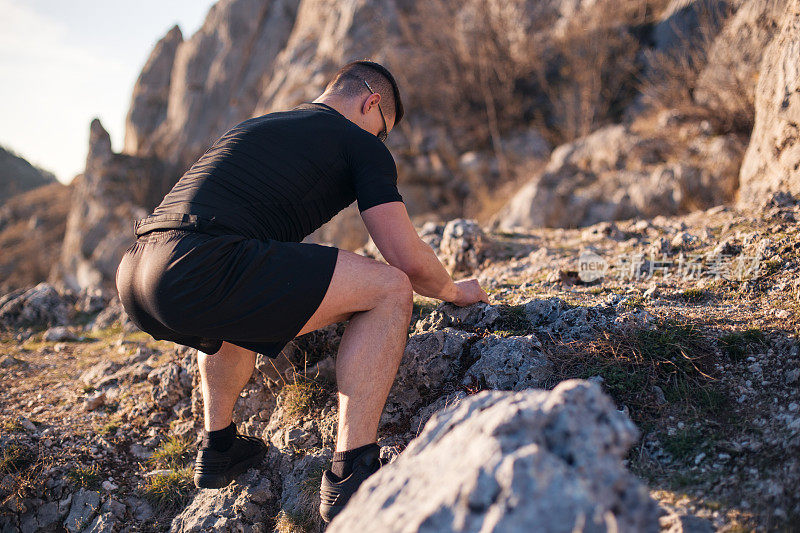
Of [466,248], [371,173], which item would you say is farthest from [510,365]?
[466,248]

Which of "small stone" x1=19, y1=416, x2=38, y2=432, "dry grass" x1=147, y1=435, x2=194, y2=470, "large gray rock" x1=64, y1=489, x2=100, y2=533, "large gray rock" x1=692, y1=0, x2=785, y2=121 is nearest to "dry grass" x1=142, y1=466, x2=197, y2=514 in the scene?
"dry grass" x1=147, y1=435, x2=194, y2=470

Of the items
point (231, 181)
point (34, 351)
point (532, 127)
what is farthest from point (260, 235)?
point (532, 127)

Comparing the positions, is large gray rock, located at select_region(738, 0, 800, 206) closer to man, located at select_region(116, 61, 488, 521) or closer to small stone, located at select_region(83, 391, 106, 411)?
man, located at select_region(116, 61, 488, 521)

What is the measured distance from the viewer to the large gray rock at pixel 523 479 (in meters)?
1.22

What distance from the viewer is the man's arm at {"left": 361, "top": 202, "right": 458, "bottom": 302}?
2.30m

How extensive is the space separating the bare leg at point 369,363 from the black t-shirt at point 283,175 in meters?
0.51

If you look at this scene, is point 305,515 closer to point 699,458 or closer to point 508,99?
point 699,458

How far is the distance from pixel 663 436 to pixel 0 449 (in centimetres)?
368

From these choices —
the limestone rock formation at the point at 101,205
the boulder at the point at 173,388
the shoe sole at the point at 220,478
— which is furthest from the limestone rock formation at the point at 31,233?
the shoe sole at the point at 220,478

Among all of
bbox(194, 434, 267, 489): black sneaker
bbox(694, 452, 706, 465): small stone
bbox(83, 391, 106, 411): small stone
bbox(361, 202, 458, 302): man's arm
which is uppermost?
bbox(361, 202, 458, 302): man's arm

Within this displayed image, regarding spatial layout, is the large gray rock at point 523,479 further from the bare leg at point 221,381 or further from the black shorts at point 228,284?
the bare leg at point 221,381

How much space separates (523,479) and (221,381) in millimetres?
1878

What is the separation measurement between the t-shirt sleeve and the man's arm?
4 centimetres

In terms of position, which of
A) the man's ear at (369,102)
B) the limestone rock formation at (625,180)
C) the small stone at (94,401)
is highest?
the man's ear at (369,102)
